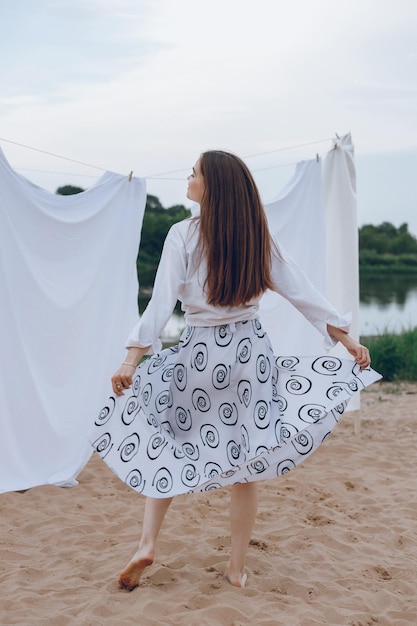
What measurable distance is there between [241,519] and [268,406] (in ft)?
1.26

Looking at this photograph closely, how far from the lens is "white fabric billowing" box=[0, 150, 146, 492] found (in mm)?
3840

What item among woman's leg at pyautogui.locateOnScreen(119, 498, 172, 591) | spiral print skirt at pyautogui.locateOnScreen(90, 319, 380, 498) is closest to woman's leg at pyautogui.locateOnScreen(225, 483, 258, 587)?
spiral print skirt at pyautogui.locateOnScreen(90, 319, 380, 498)

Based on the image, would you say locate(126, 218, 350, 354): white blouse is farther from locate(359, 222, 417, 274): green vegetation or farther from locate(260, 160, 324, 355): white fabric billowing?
locate(359, 222, 417, 274): green vegetation

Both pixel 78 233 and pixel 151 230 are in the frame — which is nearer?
pixel 78 233

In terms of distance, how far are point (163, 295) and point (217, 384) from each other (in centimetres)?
32

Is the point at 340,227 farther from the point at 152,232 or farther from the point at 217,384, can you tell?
the point at 152,232

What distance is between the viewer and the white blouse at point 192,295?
241 cm

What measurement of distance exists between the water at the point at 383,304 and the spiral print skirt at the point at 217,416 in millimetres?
6075

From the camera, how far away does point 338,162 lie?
4.92 metres

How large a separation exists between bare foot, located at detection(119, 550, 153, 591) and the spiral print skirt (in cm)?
24

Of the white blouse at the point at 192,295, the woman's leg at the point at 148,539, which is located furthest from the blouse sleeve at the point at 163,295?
the woman's leg at the point at 148,539

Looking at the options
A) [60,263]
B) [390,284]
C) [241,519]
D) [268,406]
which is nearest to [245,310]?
[268,406]

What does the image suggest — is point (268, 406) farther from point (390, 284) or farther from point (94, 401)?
point (390, 284)

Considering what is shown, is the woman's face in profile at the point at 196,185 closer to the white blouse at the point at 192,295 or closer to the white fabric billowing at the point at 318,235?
the white blouse at the point at 192,295
